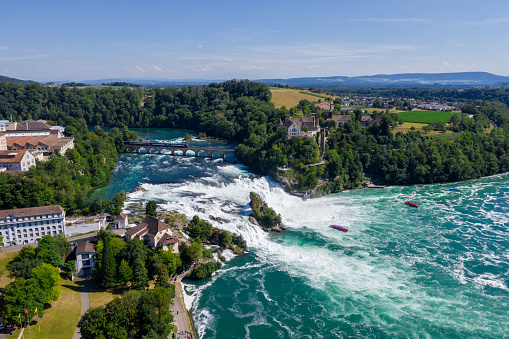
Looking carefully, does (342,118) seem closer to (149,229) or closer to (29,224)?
(149,229)

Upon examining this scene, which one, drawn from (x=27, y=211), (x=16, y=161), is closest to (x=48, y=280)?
(x=27, y=211)

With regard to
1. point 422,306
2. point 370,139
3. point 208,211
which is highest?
point 370,139

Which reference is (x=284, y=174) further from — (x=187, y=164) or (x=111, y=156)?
(x=111, y=156)

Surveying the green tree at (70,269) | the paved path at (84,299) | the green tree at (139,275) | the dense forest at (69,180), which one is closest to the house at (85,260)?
the green tree at (70,269)

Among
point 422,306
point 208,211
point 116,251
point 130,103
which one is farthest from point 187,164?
point 130,103

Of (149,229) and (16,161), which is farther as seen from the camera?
(16,161)

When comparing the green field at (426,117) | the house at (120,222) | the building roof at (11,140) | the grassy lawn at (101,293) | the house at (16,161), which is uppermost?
the green field at (426,117)

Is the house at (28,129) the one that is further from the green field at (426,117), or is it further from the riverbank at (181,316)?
the green field at (426,117)
